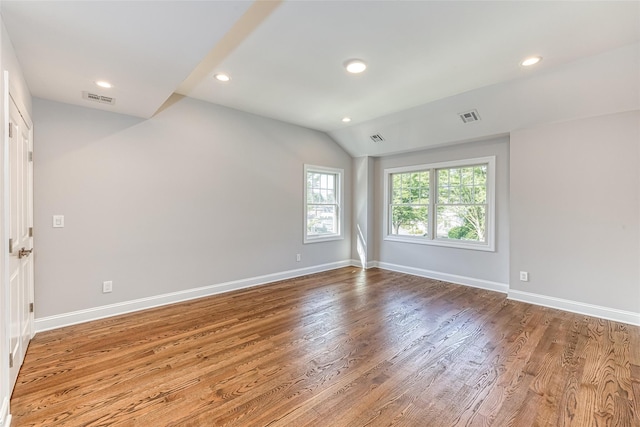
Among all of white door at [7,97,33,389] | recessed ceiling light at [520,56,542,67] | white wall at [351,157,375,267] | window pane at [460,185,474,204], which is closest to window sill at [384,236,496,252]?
white wall at [351,157,375,267]

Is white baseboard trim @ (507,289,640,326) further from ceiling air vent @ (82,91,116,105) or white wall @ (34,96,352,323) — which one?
ceiling air vent @ (82,91,116,105)

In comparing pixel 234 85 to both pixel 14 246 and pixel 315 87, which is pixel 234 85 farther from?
pixel 14 246

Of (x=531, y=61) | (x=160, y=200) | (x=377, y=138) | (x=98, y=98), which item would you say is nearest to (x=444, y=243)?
(x=377, y=138)

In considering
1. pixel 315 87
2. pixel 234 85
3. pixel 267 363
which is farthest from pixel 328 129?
pixel 267 363

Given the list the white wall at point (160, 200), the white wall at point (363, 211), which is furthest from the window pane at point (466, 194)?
the white wall at point (160, 200)

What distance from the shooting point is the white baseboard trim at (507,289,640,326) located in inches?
128

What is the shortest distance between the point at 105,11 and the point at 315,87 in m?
2.22

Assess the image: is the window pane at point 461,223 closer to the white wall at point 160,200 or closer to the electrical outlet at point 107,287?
the white wall at point 160,200

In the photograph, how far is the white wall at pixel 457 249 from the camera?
14.5 feet

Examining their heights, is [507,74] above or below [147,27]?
above

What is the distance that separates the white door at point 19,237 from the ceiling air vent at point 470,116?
15.2 ft

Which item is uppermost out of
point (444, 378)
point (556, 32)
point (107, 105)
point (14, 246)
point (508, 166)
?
point (556, 32)

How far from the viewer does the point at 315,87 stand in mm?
3523

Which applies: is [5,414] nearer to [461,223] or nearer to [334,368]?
[334,368]
